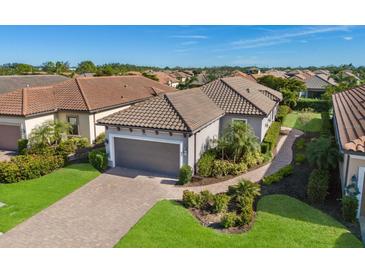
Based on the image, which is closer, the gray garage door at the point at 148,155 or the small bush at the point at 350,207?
the small bush at the point at 350,207

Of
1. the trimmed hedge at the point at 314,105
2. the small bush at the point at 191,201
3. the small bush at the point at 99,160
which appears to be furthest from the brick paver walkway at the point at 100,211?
the trimmed hedge at the point at 314,105

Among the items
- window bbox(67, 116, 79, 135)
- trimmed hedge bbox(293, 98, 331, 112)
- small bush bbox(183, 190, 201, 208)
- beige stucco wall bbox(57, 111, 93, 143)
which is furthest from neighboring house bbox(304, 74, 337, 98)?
small bush bbox(183, 190, 201, 208)

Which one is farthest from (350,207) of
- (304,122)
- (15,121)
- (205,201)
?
(304,122)

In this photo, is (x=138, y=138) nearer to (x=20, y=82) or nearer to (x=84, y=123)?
(x=84, y=123)

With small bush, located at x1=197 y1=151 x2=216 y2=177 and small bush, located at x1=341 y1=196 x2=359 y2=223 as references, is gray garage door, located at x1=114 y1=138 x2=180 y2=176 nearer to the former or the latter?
small bush, located at x1=197 y1=151 x2=216 y2=177

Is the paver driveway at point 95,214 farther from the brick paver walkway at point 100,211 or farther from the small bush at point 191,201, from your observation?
the small bush at point 191,201

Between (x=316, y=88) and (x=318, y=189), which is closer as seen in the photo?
(x=318, y=189)
